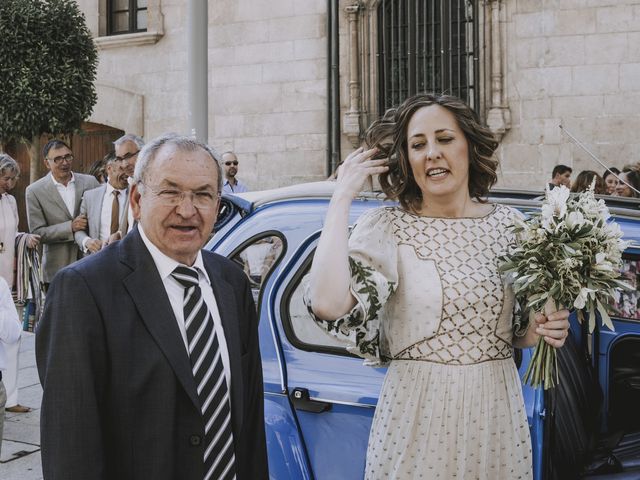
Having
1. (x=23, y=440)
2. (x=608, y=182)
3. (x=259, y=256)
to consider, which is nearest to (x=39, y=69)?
(x=23, y=440)

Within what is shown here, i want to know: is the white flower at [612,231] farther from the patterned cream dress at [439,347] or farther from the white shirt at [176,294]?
the white shirt at [176,294]

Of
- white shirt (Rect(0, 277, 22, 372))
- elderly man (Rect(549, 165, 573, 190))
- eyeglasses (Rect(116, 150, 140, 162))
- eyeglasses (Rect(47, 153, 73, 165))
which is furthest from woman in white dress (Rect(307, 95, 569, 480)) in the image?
elderly man (Rect(549, 165, 573, 190))

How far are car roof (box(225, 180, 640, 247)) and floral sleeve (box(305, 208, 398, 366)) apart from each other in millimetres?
839

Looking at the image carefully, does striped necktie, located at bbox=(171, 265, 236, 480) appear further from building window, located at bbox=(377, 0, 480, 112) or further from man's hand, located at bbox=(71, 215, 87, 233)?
building window, located at bbox=(377, 0, 480, 112)

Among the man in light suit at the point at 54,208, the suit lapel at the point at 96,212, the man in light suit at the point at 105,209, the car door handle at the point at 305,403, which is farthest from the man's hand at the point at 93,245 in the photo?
the car door handle at the point at 305,403

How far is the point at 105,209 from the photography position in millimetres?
6855

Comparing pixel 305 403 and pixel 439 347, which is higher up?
pixel 439 347

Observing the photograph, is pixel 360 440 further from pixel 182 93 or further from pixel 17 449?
pixel 182 93

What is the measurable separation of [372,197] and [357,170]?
101cm

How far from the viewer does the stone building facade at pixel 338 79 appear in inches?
460

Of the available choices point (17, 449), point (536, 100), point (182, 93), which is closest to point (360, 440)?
point (17, 449)

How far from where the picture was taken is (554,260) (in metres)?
2.48

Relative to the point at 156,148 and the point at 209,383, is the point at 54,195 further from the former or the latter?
the point at 209,383

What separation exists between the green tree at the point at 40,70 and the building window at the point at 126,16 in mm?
3571
